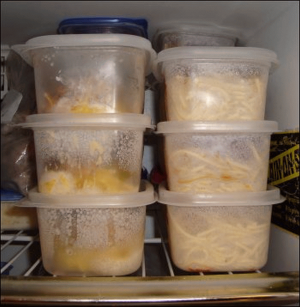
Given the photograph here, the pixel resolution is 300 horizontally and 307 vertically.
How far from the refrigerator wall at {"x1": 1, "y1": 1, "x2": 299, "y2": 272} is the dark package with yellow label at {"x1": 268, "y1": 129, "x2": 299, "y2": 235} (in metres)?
0.02

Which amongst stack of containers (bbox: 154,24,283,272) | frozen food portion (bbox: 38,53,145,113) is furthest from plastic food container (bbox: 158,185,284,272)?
frozen food portion (bbox: 38,53,145,113)

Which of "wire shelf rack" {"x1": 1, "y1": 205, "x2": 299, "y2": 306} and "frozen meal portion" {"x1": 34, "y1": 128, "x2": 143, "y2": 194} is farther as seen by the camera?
"frozen meal portion" {"x1": 34, "y1": 128, "x2": 143, "y2": 194}

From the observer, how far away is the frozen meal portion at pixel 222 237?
74 centimetres

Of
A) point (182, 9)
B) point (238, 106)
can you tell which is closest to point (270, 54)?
point (238, 106)

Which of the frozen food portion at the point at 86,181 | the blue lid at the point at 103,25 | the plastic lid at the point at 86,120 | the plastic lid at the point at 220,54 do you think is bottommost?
the frozen food portion at the point at 86,181

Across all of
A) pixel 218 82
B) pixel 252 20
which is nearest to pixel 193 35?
pixel 252 20

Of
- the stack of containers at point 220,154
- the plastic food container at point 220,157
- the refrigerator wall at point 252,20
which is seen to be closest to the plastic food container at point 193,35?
the refrigerator wall at point 252,20

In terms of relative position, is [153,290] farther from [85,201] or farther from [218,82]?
[218,82]

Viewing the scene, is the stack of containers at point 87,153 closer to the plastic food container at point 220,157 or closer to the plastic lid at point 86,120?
the plastic lid at point 86,120

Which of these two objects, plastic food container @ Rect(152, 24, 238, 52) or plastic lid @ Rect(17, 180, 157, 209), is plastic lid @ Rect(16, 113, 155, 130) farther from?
plastic food container @ Rect(152, 24, 238, 52)

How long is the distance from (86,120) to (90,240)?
0.25 metres

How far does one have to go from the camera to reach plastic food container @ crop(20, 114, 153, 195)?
27.9 inches

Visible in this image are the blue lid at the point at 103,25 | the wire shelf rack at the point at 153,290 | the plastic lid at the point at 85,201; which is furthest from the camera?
the blue lid at the point at 103,25

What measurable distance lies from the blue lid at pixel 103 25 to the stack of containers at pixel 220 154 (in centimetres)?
19
